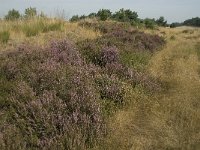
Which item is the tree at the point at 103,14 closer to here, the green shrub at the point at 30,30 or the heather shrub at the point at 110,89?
the green shrub at the point at 30,30

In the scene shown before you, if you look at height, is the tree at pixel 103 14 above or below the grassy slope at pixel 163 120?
above

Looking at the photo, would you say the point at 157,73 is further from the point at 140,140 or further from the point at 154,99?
the point at 140,140

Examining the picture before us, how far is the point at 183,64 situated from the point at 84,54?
319 centimetres

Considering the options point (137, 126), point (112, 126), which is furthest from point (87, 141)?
point (137, 126)

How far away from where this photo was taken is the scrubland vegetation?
5438 millimetres

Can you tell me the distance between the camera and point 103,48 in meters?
9.67

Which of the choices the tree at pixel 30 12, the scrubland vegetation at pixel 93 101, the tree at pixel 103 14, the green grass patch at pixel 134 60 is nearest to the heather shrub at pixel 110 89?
the scrubland vegetation at pixel 93 101

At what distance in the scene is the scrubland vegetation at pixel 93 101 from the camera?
5438mm

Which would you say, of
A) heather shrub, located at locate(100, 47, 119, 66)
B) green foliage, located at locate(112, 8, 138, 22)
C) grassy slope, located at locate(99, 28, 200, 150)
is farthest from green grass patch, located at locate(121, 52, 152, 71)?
green foliage, located at locate(112, 8, 138, 22)

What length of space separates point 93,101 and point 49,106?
0.71 meters

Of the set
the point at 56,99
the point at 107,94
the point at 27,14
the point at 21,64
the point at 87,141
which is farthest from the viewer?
the point at 27,14

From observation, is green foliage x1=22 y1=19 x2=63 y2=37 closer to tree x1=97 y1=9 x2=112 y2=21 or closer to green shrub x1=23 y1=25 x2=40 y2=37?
green shrub x1=23 y1=25 x2=40 y2=37

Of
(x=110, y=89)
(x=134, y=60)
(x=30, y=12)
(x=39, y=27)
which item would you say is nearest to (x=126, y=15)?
(x=30, y=12)

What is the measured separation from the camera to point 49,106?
5848 millimetres
